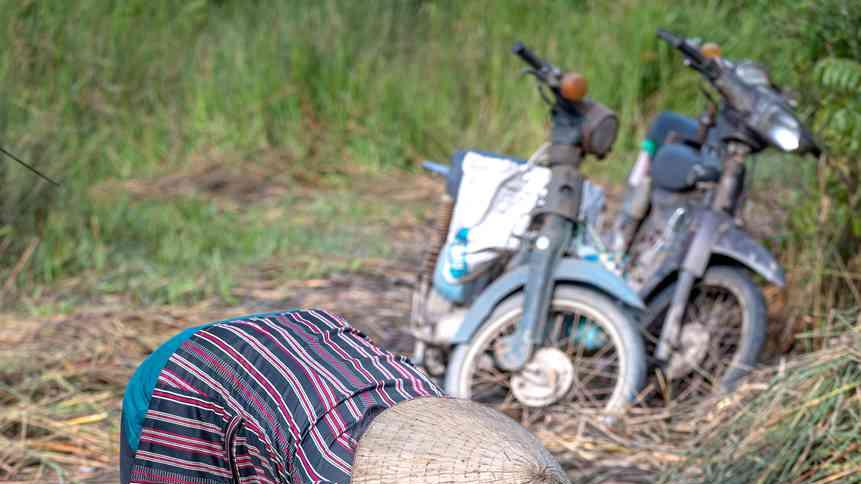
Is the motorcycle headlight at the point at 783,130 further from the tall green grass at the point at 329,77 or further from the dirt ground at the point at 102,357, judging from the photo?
the tall green grass at the point at 329,77

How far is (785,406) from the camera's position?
3.32 metres

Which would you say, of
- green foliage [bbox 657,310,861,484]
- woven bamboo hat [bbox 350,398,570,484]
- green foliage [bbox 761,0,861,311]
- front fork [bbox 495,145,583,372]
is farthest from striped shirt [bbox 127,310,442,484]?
green foliage [bbox 761,0,861,311]

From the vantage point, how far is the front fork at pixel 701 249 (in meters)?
4.17

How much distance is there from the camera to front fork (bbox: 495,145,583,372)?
155 inches

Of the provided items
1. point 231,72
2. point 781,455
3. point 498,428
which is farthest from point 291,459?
point 231,72

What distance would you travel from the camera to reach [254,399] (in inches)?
81.7

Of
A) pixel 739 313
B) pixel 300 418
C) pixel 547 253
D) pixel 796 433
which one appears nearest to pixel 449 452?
pixel 300 418

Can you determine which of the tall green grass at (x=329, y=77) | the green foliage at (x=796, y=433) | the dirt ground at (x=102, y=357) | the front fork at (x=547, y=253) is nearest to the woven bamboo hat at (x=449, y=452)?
the green foliage at (x=796, y=433)

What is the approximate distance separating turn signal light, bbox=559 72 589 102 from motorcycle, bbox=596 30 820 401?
55cm

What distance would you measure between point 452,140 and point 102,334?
414 cm

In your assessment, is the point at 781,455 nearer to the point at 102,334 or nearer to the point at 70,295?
the point at 102,334

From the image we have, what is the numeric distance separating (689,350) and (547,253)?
0.76 meters

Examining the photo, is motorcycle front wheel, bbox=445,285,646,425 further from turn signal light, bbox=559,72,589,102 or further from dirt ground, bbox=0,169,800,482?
turn signal light, bbox=559,72,589,102

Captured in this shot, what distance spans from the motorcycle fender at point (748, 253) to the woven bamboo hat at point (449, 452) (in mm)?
2468
